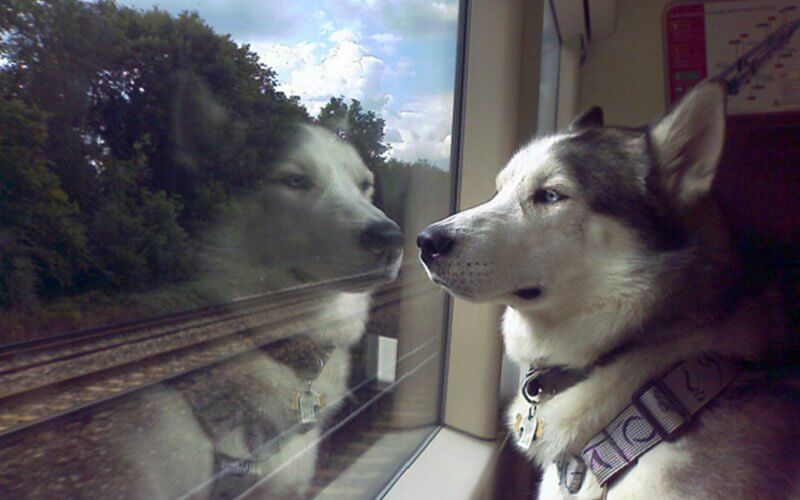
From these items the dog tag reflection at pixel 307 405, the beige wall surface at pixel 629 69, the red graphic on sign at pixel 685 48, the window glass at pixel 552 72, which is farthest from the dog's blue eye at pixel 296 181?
the red graphic on sign at pixel 685 48

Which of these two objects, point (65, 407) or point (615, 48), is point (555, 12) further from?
point (65, 407)

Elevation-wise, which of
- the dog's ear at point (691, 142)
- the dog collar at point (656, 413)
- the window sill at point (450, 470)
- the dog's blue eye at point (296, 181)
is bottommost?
the window sill at point (450, 470)

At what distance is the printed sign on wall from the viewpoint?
2.25 meters

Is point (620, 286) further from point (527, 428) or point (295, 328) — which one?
point (295, 328)

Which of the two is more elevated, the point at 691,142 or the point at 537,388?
the point at 691,142

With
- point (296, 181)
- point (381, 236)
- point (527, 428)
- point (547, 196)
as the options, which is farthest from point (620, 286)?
point (296, 181)

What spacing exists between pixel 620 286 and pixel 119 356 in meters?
0.77

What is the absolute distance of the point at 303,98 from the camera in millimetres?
954

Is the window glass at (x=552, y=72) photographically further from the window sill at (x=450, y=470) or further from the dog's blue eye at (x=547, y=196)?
the window sill at (x=450, y=470)

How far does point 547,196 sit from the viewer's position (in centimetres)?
107

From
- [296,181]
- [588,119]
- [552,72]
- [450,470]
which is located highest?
[552,72]

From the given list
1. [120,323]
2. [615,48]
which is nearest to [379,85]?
[120,323]

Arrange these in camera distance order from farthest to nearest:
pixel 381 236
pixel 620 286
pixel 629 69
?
pixel 629 69 → pixel 381 236 → pixel 620 286

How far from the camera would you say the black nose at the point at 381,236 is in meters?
1.20
